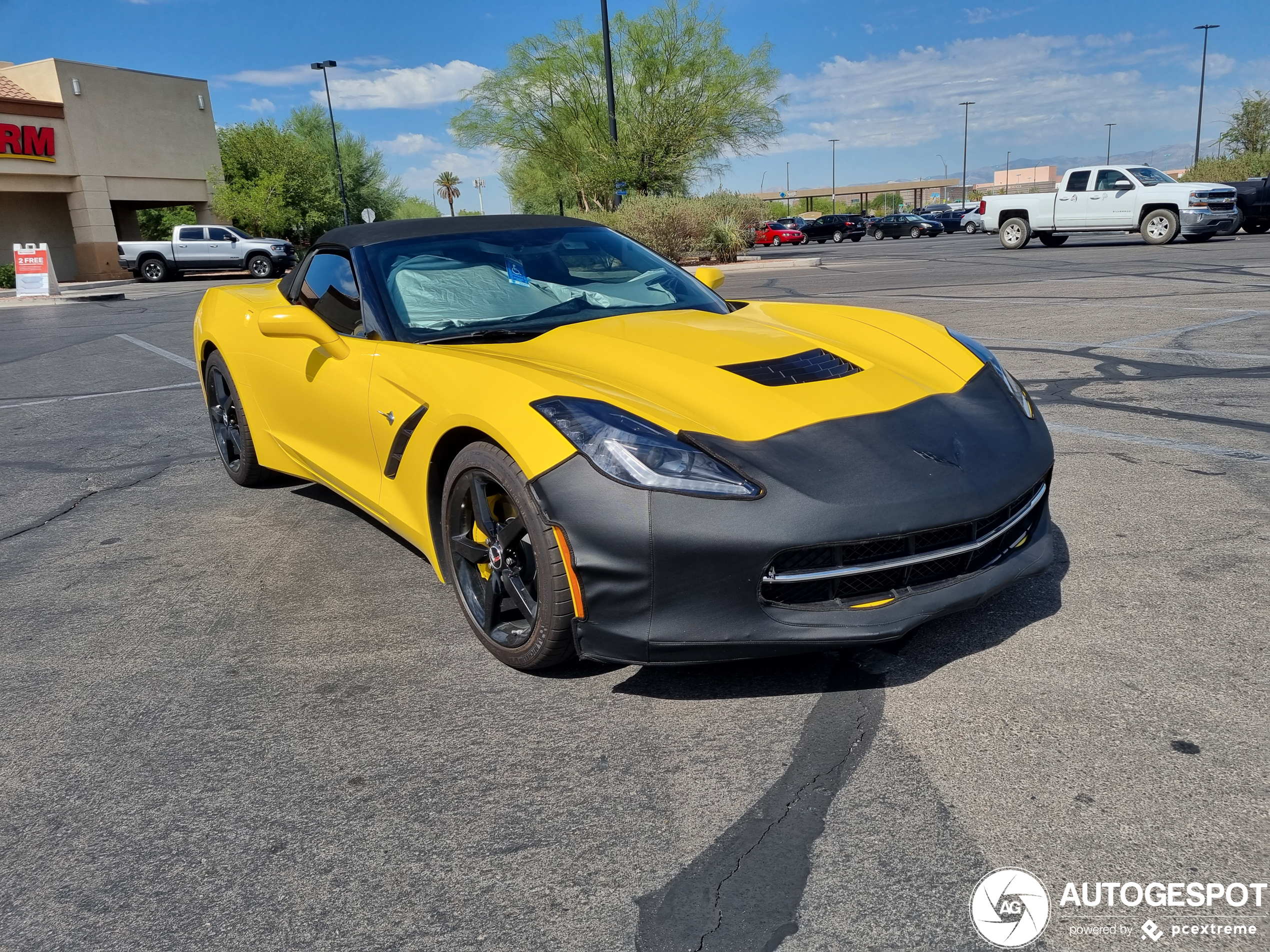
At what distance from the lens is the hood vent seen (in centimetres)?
302

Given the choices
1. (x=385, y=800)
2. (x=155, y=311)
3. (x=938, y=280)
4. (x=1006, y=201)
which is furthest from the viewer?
(x=1006, y=201)

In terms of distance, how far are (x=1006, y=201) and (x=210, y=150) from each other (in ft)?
101

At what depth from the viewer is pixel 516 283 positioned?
3.86 m

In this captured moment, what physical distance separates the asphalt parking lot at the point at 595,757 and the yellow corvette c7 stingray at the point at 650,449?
0.91ft

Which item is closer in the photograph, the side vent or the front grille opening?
the front grille opening

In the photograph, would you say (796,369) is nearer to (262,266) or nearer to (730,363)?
(730,363)

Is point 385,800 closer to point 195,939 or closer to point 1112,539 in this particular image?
point 195,939

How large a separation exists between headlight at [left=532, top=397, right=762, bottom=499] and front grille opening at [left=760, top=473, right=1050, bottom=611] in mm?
220

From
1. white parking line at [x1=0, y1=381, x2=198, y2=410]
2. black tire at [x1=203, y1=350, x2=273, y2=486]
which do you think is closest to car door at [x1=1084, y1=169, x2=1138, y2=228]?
white parking line at [x1=0, y1=381, x2=198, y2=410]

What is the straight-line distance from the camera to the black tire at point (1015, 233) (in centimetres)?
2434

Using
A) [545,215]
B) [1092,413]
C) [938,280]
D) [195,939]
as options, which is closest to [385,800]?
[195,939]

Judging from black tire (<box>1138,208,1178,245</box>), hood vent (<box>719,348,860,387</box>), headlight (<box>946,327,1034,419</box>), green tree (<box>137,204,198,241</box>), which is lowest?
black tire (<box>1138,208,1178,245</box>)

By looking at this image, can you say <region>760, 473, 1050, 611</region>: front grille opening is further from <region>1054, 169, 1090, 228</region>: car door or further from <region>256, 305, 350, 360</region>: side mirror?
<region>1054, 169, 1090, 228</region>: car door

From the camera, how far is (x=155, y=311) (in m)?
19.2
